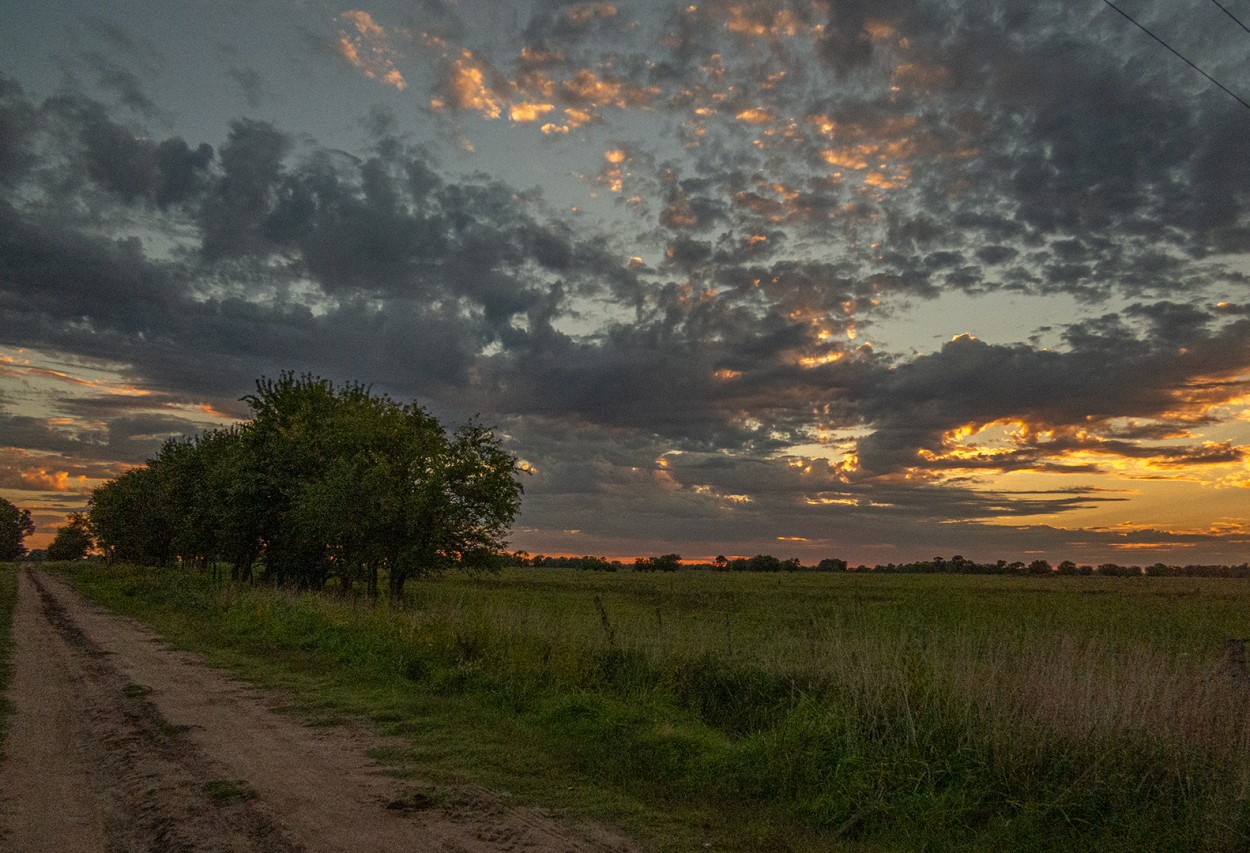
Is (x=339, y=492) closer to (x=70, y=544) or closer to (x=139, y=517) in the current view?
(x=139, y=517)

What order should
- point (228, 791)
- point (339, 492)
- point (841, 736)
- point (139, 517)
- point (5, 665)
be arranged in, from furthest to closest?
1. point (139, 517)
2. point (339, 492)
3. point (5, 665)
4. point (841, 736)
5. point (228, 791)

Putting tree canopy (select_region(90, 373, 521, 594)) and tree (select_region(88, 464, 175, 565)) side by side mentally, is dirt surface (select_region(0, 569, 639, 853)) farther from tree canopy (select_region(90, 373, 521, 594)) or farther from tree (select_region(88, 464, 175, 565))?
tree (select_region(88, 464, 175, 565))

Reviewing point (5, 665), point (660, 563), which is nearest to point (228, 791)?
point (5, 665)

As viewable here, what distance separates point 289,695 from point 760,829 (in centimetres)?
880

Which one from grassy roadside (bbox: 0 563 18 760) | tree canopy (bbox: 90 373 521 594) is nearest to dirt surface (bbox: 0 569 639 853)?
grassy roadside (bbox: 0 563 18 760)

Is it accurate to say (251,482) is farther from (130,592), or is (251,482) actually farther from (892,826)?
(892,826)

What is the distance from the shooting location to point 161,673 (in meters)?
14.6

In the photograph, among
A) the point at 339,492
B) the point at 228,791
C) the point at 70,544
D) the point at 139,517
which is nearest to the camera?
the point at 228,791

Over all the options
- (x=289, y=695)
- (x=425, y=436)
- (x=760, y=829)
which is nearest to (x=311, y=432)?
(x=425, y=436)

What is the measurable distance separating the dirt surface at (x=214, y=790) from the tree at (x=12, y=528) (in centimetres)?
19363

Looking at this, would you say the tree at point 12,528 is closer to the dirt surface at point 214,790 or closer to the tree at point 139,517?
the tree at point 139,517

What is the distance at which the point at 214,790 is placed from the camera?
299 inches

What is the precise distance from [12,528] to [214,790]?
694 ft

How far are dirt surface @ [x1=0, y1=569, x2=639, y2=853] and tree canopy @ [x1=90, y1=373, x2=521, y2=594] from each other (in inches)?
644
